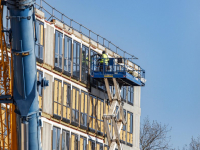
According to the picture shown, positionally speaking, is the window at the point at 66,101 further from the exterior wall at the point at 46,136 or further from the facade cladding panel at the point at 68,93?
the exterior wall at the point at 46,136

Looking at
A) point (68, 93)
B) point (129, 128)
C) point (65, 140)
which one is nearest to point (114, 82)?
point (68, 93)

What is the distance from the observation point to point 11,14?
32750 mm

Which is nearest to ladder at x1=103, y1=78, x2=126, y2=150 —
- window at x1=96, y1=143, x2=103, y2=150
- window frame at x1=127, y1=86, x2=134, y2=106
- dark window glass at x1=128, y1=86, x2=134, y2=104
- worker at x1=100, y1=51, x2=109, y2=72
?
worker at x1=100, y1=51, x2=109, y2=72

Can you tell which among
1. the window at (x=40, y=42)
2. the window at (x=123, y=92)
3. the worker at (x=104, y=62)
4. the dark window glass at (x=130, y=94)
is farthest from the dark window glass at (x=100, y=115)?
the window at (x=40, y=42)

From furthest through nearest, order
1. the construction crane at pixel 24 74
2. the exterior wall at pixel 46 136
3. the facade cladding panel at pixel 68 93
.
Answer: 1. the facade cladding panel at pixel 68 93
2. the exterior wall at pixel 46 136
3. the construction crane at pixel 24 74

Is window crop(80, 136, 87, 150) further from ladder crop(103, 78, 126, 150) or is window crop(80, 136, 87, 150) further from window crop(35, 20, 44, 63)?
window crop(35, 20, 44, 63)

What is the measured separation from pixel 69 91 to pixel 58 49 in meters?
4.07

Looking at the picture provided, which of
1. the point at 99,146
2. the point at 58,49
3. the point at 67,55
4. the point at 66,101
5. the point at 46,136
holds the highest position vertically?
the point at 67,55

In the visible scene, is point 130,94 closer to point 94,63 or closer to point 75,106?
point 94,63

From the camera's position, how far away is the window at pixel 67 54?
58.7 metres

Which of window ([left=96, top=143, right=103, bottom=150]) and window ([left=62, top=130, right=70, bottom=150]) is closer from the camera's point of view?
window ([left=62, top=130, right=70, bottom=150])

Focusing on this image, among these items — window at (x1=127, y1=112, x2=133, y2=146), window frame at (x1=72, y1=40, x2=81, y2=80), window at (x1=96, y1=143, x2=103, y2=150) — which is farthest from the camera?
window at (x1=127, y1=112, x2=133, y2=146)

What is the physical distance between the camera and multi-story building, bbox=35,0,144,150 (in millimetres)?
54219

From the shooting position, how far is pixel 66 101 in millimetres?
58250
